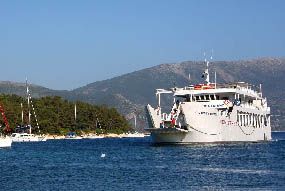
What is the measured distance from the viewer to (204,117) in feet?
267

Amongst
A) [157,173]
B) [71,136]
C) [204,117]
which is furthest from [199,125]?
[71,136]

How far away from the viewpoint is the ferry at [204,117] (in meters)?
81.0

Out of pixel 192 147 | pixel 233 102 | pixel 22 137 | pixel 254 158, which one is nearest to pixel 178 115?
pixel 192 147

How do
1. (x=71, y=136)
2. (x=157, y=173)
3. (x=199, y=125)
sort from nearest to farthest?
(x=157, y=173) → (x=199, y=125) → (x=71, y=136)

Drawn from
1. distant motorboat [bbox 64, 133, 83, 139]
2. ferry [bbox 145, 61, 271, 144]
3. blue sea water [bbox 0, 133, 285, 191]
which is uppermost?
ferry [bbox 145, 61, 271, 144]

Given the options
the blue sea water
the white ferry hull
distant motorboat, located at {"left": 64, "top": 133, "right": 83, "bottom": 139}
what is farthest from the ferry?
distant motorboat, located at {"left": 64, "top": 133, "right": 83, "bottom": 139}

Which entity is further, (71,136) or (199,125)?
(71,136)

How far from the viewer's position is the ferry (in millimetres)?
81000

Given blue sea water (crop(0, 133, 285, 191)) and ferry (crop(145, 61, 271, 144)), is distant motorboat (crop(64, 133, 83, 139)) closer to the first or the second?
ferry (crop(145, 61, 271, 144))

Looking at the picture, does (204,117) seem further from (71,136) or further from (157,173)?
(71,136)

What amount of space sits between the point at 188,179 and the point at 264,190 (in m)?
8.36

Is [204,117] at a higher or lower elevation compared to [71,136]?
higher

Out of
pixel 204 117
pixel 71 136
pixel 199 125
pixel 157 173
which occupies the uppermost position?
pixel 204 117

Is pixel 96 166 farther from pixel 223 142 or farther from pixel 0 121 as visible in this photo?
pixel 0 121
